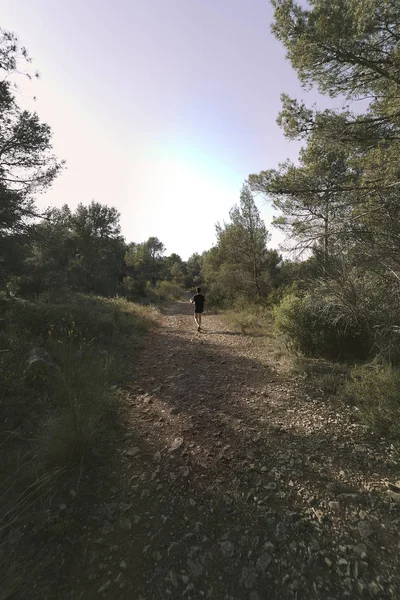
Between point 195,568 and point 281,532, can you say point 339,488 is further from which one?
point 195,568

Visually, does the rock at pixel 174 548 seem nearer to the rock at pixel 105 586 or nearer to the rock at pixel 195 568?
the rock at pixel 195 568

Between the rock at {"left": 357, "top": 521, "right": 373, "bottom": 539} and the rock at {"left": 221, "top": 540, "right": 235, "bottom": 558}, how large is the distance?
1099mm

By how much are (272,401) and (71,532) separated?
334cm

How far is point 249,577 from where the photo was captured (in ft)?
6.15

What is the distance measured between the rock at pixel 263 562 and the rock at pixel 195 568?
0.44 meters

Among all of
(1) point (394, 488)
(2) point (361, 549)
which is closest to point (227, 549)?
(2) point (361, 549)

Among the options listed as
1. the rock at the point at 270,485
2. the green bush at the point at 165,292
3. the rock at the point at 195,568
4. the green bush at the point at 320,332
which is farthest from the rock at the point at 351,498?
the green bush at the point at 165,292

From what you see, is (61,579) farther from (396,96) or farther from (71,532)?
(396,96)

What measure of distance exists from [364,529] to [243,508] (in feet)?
3.39

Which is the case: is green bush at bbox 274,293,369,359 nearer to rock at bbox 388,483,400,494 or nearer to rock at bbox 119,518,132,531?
rock at bbox 388,483,400,494

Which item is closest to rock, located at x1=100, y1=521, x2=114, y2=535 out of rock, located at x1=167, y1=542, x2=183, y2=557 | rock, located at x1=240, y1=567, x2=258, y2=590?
rock, located at x1=167, y1=542, x2=183, y2=557

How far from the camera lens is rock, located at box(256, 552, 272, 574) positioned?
1.92 m

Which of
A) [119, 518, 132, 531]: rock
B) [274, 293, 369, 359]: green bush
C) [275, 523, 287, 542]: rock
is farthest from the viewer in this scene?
[274, 293, 369, 359]: green bush

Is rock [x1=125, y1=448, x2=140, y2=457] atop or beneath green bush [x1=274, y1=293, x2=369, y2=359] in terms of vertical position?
beneath
